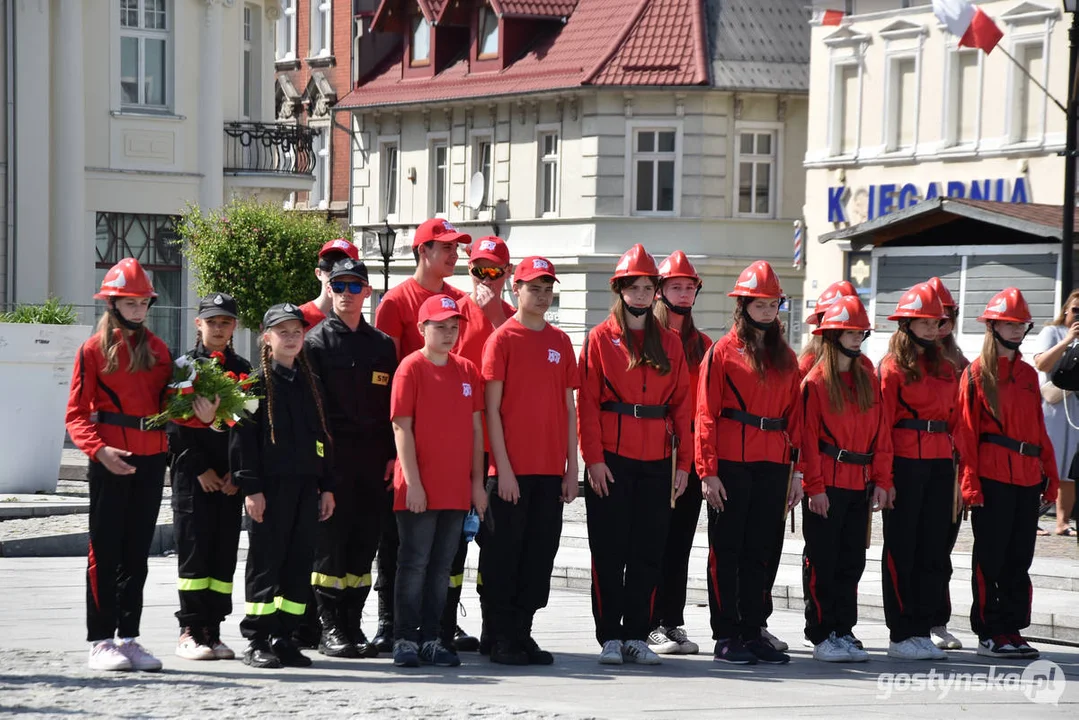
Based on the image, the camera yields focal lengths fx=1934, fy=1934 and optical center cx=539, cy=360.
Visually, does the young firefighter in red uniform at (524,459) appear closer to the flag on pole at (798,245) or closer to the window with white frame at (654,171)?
the flag on pole at (798,245)

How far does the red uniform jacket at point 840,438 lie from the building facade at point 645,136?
3202 centimetres

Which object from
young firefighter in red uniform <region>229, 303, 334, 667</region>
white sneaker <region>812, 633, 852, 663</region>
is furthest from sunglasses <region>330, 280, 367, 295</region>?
white sneaker <region>812, 633, 852, 663</region>

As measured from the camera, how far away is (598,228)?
144 ft

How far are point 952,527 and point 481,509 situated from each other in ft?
8.63

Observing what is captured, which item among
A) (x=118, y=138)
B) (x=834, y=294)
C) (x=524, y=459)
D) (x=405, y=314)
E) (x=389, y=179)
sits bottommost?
(x=524, y=459)

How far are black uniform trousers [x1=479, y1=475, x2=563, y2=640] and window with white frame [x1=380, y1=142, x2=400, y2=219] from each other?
41.6m

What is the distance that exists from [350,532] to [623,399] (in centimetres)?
148

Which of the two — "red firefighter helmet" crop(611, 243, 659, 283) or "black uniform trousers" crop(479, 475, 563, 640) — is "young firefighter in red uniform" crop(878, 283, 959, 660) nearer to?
"red firefighter helmet" crop(611, 243, 659, 283)

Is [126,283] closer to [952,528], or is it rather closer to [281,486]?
[281,486]

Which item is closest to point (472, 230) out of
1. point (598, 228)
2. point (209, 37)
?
point (598, 228)

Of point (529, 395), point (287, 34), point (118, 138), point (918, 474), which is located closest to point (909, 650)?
point (918, 474)

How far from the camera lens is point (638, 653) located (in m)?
9.44

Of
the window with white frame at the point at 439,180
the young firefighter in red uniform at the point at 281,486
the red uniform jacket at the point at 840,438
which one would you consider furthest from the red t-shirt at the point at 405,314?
the window with white frame at the point at 439,180

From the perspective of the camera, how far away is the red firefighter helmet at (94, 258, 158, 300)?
29.0ft
